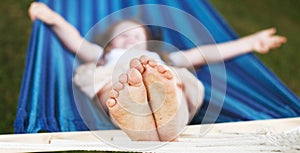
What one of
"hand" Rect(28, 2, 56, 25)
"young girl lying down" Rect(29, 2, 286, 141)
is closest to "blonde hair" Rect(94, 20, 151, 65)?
"young girl lying down" Rect(29, 2, 286, 141)

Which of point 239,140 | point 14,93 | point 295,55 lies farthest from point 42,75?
point 295,55

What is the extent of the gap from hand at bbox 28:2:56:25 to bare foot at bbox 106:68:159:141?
0.67 metres

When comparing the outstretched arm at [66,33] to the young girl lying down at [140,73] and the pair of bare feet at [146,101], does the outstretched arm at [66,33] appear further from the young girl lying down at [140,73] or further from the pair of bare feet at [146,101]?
the pair of bare feet at [146,101]

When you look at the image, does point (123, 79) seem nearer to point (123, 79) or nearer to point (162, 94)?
point (123, 79)

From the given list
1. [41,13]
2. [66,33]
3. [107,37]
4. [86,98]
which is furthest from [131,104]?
[41,13]

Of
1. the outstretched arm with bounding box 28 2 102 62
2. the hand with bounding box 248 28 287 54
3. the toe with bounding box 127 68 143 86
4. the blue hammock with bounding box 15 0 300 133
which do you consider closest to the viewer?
the toe with bounding box 127 68 143 86

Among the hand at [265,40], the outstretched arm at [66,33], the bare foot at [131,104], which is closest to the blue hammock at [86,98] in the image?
the outstretched arm at [66,33]

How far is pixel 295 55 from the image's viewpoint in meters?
2.01

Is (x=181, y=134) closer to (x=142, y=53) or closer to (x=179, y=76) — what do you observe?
(x=179, y=76)

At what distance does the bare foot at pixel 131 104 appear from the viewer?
1175 mm

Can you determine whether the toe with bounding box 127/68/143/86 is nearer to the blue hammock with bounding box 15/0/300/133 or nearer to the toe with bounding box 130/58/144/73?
the toe with bounding box 130/58/144/73

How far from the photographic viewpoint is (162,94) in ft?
4.00

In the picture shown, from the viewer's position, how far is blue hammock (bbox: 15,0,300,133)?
1491 millimetres

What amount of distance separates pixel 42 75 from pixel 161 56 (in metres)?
0.46
